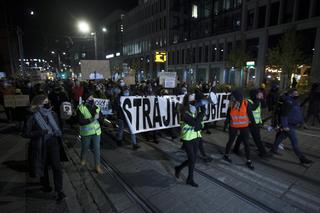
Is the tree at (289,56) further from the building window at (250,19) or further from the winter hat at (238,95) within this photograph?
the winter hat at (238,95)

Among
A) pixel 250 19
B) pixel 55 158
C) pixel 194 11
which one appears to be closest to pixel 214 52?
pixel 250 19

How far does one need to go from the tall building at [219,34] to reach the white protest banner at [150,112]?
18.7 m

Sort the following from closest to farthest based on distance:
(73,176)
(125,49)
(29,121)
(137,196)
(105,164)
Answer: (29,121)
(137,196)
(73,176)
(105,164)
(125,49)

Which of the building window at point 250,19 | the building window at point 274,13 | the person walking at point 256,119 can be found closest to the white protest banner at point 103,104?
the person walking at point 256,119

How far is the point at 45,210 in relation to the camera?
3.61 metres

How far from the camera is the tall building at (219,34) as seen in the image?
2494cm

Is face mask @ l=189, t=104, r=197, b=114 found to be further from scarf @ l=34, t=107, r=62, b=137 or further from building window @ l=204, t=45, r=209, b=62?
building window @ l=204, t=45, r=209, b=62

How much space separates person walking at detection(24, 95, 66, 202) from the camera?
361 centimetres

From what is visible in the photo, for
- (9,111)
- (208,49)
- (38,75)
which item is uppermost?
(208,49)

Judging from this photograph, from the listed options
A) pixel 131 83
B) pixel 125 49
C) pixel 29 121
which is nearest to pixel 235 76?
pixel 131 83

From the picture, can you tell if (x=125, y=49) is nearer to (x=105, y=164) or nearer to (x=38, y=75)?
(x=38, y=75)

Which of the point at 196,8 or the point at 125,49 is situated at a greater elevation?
the point at 196,8

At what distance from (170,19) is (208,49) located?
1739 centimetres

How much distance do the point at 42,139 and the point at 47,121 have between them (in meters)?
0.34
